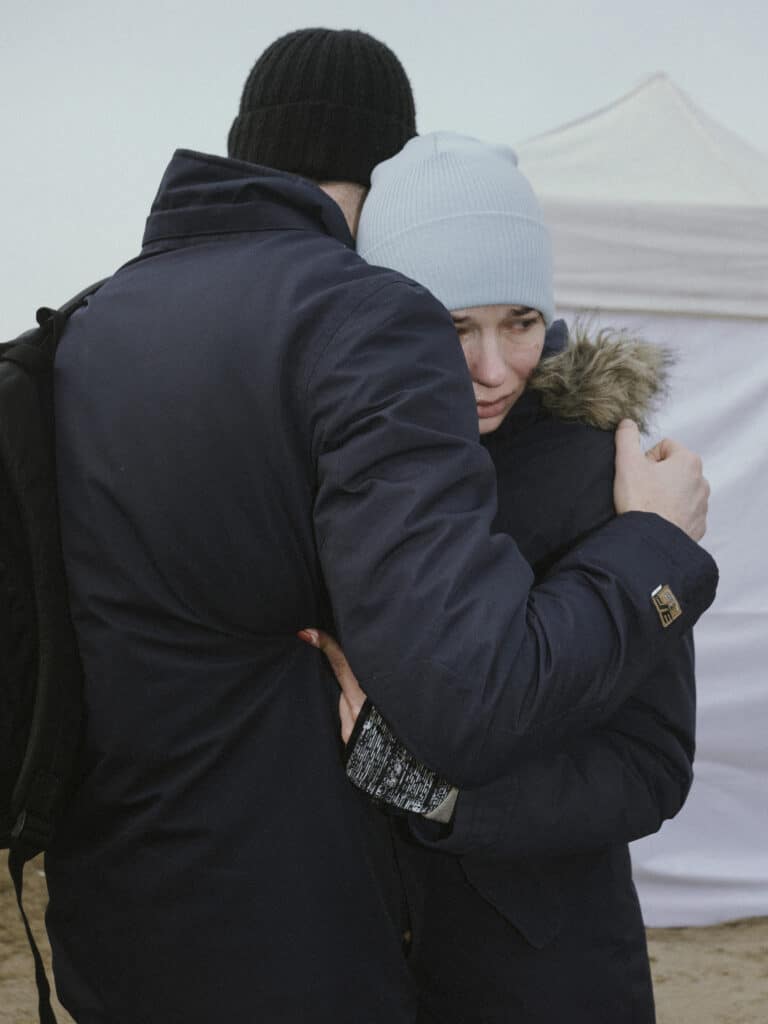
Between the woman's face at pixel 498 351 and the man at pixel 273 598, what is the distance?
23cm

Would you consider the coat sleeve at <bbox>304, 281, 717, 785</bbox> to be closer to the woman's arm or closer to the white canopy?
the woman's arm

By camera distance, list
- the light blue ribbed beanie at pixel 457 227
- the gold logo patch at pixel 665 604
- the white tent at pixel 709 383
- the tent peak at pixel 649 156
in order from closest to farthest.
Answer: the gold logo patch at pixel 665 604 → the light blue ribbed beanie at pixel 457 227 → the white tent at pixel 709 383 → the tent peak at pixel 649 156

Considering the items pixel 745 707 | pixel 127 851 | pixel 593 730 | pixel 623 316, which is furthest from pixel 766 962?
pixel 127 851

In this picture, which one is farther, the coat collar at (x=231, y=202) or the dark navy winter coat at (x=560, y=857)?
the dark navy winter coat at (x=560, y=857)

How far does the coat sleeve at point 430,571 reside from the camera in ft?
2.94

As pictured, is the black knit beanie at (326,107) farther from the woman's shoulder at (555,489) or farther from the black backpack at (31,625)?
the black backpack at (31,625)

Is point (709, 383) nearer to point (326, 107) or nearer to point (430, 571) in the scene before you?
point (326, 107)

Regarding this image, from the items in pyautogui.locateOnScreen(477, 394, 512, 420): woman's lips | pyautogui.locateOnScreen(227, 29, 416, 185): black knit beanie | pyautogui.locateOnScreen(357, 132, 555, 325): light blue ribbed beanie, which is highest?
pyautogui.locateOnScreen(227, 29, 416, 185): black knit beanie

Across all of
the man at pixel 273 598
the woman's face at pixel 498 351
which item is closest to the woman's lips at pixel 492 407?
the woman's face at pixel 498 351

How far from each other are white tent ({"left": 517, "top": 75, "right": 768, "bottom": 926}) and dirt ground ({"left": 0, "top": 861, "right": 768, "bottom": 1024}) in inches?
3.2

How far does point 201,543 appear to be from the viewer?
3.32 feet

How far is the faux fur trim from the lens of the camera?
51.8 inches

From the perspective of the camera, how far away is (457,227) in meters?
1.39

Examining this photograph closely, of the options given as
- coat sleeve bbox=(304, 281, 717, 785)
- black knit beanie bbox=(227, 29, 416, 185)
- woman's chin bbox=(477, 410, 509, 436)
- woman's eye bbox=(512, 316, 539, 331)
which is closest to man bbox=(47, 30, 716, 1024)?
coat sleeve bbox=(304, 281, 717, 785)
